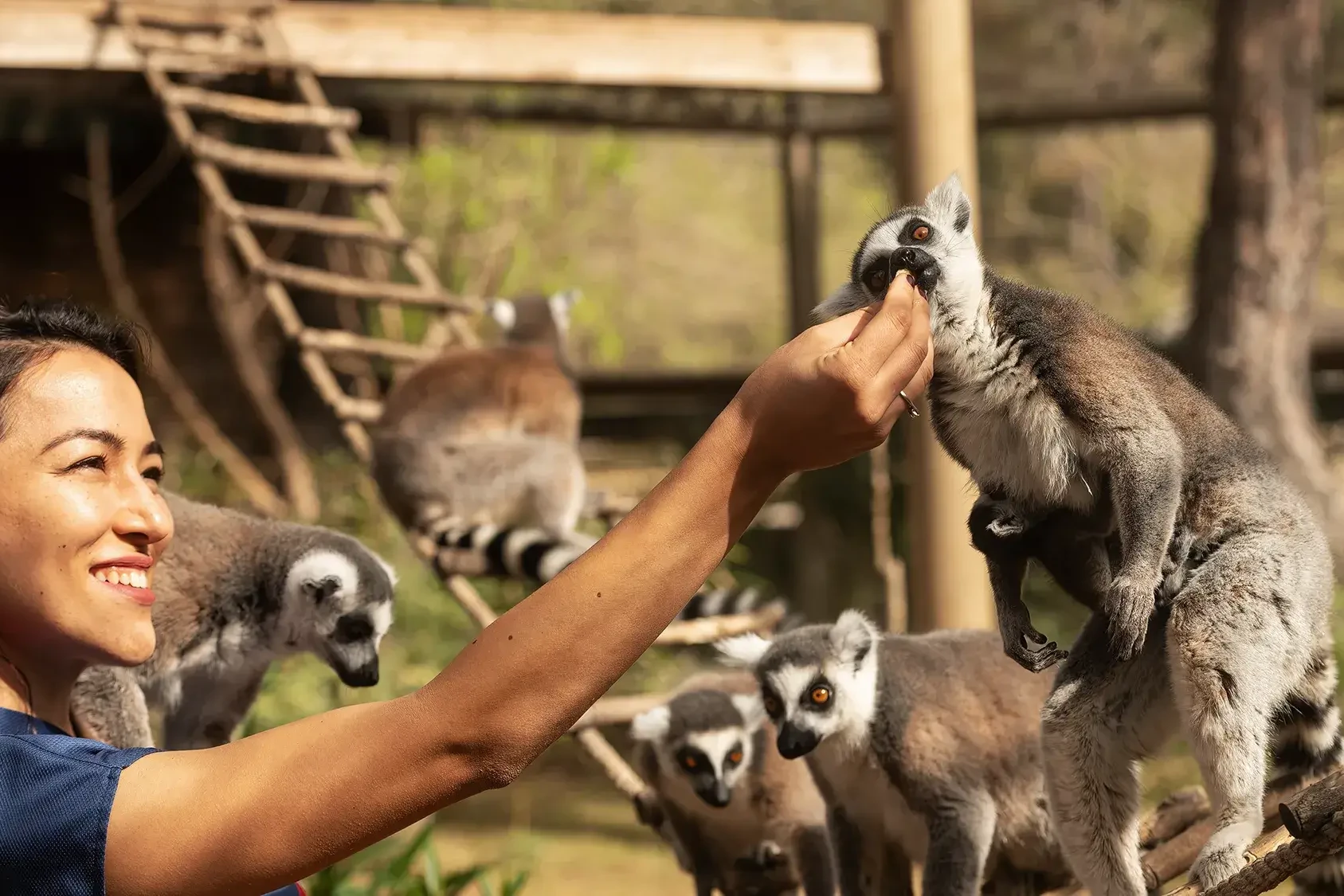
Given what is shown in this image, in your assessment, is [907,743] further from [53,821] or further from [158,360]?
[158,360]

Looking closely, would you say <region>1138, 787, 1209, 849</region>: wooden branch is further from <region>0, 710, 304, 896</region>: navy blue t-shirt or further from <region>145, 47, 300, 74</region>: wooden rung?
<region>145, 47, 300, 74</region>: wooden rung

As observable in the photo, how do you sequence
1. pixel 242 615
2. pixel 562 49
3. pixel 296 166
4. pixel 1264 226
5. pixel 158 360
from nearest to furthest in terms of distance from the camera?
1. pixel 242 615
2. pixel 562 49
3. pixel 296 166
4. pixel 1264 226
5. pixel 158 360

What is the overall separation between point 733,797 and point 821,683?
86cm

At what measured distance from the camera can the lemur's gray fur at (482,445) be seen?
6.54 m

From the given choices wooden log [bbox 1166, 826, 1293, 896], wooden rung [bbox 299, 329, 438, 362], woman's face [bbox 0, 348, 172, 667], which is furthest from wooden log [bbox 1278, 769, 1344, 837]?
wooden rung [bbox 299, 329, 438, 362]

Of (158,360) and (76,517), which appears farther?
(158,360)

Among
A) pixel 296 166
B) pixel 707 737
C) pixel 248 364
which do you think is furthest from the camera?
pixel 248 364

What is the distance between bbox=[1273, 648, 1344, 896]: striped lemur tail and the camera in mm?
2385

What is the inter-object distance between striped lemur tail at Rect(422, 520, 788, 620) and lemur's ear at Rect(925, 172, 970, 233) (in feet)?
10.0

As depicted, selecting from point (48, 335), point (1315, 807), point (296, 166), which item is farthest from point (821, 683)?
point (296, 166)

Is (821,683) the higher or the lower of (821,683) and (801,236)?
the higher

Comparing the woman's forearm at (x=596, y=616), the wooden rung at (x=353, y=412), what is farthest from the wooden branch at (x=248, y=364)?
the woman's forearm at (x=596, y=616)

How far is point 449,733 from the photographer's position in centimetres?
140

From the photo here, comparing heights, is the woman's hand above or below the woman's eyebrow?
above
